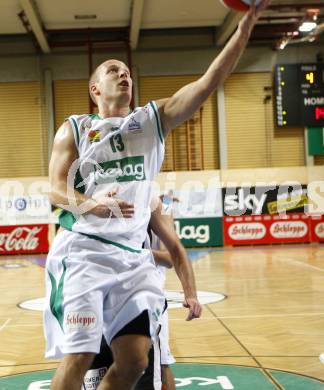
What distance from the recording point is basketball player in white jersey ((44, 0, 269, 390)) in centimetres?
264

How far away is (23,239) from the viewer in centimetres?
1695

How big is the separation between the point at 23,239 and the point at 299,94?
28.4 ft

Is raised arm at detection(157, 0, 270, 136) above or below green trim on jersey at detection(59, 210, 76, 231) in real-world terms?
above

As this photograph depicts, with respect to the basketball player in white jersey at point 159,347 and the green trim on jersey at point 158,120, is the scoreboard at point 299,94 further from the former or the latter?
the green trim on jersey at point 158,120

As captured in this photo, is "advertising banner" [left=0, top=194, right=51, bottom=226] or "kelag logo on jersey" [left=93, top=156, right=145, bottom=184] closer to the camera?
"kelag logo on jersey" [left=93, top=156, right=145, bottom=184]

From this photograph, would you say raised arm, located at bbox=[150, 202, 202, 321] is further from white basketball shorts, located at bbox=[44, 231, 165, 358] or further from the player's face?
the player's face

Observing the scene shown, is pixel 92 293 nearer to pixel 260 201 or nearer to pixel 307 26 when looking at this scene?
pixel 260 201

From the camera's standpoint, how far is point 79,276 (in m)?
2.71

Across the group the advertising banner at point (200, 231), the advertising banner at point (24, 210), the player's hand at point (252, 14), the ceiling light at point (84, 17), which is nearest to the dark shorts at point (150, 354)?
the player's hand at point (252, 14)

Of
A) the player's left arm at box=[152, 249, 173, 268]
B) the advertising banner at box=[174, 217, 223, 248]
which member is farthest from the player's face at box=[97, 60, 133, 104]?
the advertising banner at box=[174, 217, 223, 248]

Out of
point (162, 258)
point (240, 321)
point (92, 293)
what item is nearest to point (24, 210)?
point (240, 321)

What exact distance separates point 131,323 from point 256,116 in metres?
16.7

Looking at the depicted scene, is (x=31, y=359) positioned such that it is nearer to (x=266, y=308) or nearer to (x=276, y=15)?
(x=266, y=308)

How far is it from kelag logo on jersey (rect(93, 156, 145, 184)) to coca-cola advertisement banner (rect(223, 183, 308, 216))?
13995 mm
